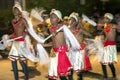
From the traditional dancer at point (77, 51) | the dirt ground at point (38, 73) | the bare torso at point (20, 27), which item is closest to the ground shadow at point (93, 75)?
the dirt ground at point (38, 73)

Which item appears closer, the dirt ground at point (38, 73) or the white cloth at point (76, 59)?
the white cloth at point (76, 59)

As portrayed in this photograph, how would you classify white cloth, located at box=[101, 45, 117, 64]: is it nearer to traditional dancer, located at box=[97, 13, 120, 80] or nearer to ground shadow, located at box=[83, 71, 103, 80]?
traditional dancer, located at box=[97, 13, 120, 80]

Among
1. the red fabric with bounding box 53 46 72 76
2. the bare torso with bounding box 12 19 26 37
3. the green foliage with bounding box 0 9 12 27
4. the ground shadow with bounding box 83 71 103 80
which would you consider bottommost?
the ground shadow with bounding box 83 71 103 80

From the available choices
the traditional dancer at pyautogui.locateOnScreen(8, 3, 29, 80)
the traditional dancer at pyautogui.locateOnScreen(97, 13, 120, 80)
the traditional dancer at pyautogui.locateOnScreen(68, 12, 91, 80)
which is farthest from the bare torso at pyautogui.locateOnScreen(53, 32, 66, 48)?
the traditional dancer at pyautogui.locateOnScreen(97, 13, 120, 80)

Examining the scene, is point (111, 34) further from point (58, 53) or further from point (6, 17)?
point (6, 17)

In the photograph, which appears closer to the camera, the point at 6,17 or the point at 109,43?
the point at 109,43

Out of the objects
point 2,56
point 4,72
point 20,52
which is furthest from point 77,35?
point 2,56

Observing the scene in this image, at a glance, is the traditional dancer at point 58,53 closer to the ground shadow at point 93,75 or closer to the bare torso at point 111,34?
the bare torso at point 111,34

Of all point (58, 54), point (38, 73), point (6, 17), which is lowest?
point (38, 73)

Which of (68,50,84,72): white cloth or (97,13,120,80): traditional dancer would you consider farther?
(97,13,120,80): traditional dancer

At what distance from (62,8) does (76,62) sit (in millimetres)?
7718

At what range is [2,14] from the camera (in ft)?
51.2

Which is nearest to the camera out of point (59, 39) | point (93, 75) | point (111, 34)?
point (59, 39)

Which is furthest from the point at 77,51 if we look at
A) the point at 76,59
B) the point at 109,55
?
the point at 109,55
